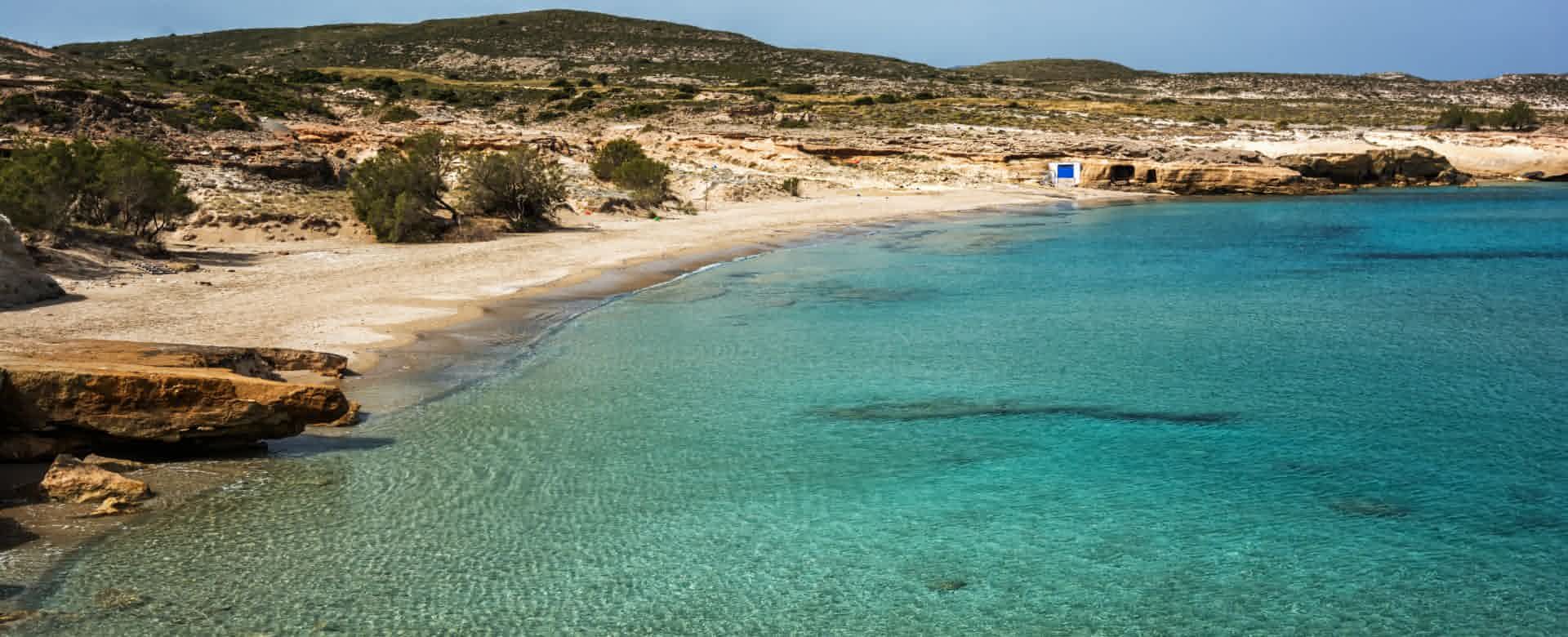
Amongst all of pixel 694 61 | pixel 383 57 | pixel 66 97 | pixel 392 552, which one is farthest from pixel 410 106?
pixel 392 552

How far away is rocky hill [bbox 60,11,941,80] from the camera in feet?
264

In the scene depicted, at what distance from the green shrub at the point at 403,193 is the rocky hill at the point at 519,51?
5212 cm

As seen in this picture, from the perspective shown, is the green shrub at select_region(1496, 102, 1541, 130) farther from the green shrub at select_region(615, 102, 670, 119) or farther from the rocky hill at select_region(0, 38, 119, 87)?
the rocky hill at select_region(0, 38, 119, 87)

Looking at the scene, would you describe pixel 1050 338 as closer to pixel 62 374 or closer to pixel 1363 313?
pixel 1363 313

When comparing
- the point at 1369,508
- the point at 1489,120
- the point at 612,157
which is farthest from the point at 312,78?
the point at 1489,120

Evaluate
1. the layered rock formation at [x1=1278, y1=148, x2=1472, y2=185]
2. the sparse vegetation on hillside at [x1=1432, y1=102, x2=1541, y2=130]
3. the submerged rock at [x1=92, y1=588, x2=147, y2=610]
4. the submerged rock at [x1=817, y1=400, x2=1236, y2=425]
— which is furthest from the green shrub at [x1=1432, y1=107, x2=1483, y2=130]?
the submerged rock at [x1=92, y1=588, x2=147, y2=610]

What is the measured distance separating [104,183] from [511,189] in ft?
32.9

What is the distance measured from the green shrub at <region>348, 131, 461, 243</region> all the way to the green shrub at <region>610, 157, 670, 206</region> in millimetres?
7373

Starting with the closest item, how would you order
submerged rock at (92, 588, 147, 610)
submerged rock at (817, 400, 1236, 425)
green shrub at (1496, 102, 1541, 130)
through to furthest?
submerged rock at (92, 588, 147, 610) → submerged rock at (817, 400, 1236, 425) → green shrub at (1496, 102, 1541, 130)

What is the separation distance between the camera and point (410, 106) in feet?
165

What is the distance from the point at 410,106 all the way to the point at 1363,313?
142ft

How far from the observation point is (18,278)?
15.5 metres

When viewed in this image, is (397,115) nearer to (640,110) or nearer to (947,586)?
(640,110)

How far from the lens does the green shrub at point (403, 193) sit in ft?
83.4
